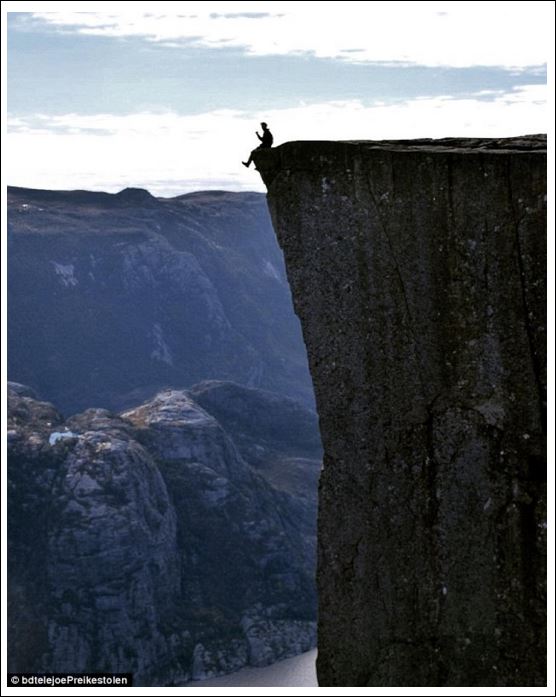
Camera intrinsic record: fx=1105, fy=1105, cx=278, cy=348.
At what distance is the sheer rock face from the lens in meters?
7.80

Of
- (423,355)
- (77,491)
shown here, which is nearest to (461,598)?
(423,355)

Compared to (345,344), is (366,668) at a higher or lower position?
lower

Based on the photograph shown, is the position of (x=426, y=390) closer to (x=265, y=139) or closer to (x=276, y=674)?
(x=265, y=139)

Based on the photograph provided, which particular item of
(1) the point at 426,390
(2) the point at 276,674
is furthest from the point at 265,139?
(2) the point at 276,674

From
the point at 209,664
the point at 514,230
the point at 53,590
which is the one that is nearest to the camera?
the point at 514,230

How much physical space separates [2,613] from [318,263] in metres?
3.69

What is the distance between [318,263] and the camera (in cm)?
809

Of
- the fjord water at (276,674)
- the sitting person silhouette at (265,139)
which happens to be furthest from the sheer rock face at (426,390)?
the fjord water at (276,674)

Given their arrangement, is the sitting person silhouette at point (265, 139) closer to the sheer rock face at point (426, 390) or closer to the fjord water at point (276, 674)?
the sheer rock face at point (426, 390)

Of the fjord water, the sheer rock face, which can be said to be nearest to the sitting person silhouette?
the sheer rock face

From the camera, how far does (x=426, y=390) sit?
316 inches

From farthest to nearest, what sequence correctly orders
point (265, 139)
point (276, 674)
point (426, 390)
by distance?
point (276, 674) < point (265, 139) < point (426, 390)

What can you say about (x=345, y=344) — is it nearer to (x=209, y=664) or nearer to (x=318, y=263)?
(x=318, y=263)

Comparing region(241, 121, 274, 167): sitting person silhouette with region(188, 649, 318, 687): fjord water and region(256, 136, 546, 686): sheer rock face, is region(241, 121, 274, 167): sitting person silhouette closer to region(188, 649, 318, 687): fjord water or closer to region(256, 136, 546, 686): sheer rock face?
region(256, 136, 546, 686): sheer rock face
